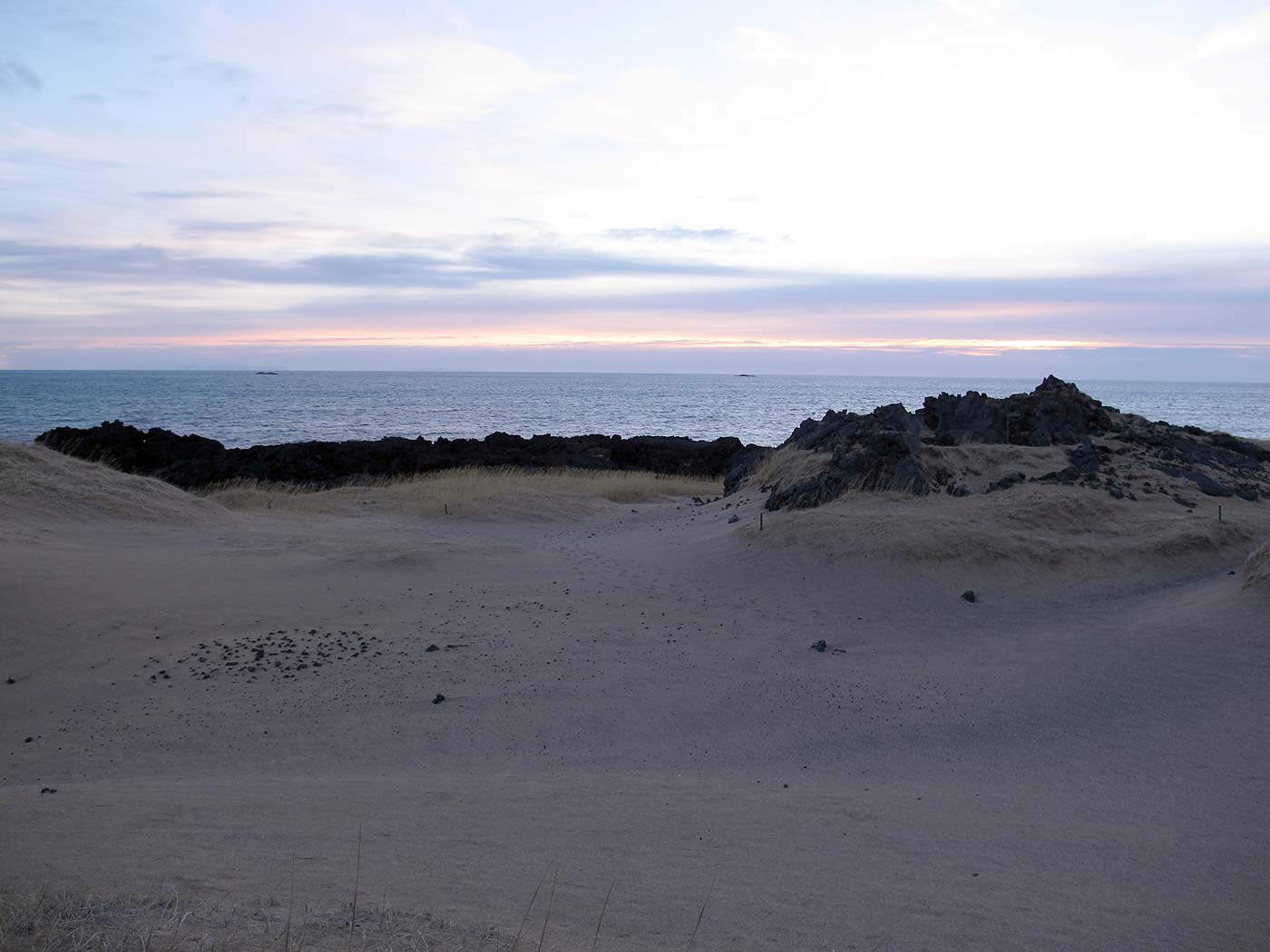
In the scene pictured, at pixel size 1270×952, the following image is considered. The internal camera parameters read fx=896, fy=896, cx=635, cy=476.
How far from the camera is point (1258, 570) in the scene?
10898 mm

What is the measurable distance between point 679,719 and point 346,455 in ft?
99.3

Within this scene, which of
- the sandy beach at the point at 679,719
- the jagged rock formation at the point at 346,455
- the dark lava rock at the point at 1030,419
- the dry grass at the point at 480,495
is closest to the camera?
the sandy beach at the point at 679,719

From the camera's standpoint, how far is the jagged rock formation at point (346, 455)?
1245 inches

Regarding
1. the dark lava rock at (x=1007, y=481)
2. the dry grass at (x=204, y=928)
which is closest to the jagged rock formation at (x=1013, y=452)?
the dark lava rock at (x=1007, y=481)

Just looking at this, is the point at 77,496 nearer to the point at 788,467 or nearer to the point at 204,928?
the point at 788,467

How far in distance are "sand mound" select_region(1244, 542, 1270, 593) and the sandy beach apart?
66 mm

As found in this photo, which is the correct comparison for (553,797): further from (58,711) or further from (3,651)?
(3,651)

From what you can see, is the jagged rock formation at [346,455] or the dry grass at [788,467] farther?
the jagged rock formation at [346,455]

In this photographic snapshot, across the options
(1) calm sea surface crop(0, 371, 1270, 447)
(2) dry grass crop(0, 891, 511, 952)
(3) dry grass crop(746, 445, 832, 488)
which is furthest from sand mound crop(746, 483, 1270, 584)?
(1) calm sea surface crop(0, 371, 1270, 447)

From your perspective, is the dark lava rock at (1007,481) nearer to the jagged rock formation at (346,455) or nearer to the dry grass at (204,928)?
the dry grass at (204,928)

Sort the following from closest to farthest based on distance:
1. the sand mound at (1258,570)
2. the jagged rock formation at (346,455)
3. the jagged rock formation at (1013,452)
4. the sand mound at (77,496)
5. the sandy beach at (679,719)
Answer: the sandy beach at (679,719) < the sand mound at (1258,570) < the sand mound at (77,496) < the jagged rock formation at (1013,452) < the jagged rock formation at (346,455)

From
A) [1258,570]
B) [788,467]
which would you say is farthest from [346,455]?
[1258,570]

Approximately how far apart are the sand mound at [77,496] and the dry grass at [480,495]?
358cm

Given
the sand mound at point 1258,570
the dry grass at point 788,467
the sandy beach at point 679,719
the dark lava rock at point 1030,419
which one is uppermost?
the dark lava rock at point 1030,419
